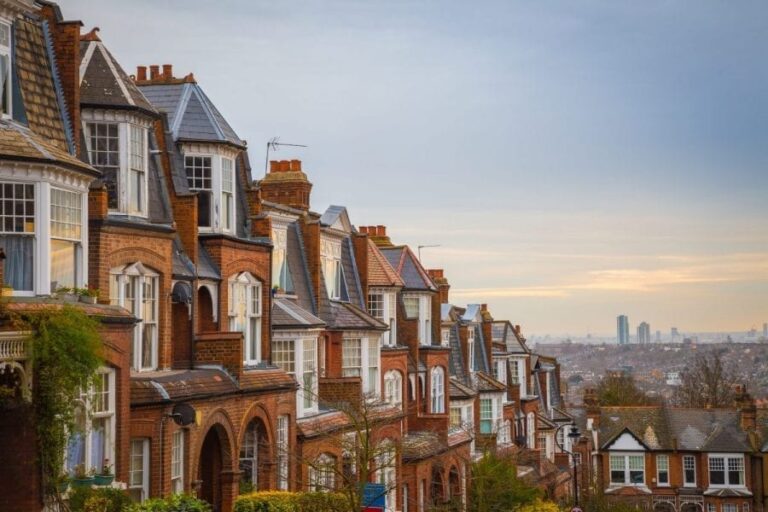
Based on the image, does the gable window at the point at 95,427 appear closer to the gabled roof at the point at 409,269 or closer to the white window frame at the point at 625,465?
the gabled roof at the point at 409,269

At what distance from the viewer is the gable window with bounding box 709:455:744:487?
8006 cm

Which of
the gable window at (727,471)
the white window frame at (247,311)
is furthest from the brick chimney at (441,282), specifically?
the gable window at (727,471)

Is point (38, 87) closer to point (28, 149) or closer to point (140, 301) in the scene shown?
point (28, 149)

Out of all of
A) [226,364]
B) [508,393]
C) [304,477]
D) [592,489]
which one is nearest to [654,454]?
[592,489]

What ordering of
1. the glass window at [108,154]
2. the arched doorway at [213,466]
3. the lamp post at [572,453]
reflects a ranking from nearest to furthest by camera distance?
the glass window at [108,154] → the arched doorway at [213,466] → the lamp post at [572,453]

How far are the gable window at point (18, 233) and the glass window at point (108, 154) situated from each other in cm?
478

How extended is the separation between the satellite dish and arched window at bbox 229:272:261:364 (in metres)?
6.09

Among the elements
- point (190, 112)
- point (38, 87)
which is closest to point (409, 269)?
point (190, 112)

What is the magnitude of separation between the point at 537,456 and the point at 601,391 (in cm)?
7124

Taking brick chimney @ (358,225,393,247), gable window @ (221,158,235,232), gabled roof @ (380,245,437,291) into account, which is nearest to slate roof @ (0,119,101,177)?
gable window @ (221,158,235,232)

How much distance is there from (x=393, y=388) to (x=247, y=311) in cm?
1386

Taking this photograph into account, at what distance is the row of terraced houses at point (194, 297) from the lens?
70.7ft

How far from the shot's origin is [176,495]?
22.5 m

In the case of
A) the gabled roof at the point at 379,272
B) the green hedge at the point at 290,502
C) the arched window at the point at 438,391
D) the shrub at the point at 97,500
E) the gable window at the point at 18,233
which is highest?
the gabled roof at the point at 379,272
